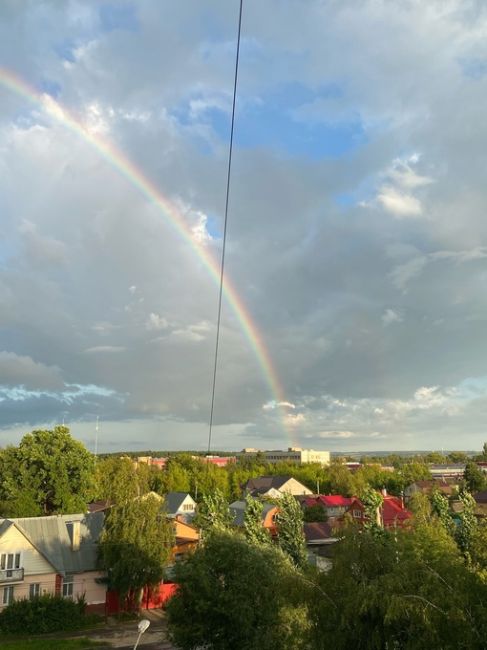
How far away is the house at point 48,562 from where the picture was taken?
36594mm

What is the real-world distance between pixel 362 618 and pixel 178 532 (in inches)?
1598

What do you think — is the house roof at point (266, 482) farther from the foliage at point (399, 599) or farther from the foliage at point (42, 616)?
the foliage at point (399, 599)

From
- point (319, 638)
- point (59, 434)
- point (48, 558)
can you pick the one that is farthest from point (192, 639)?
point (59, 434)

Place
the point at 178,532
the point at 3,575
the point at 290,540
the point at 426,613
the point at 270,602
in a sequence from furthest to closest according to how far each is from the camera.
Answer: the point at 178,532
the point at 290,540
the point at 3,575
the point at 270,602
the point at 426,613

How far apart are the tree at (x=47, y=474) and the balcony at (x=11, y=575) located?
23.3m

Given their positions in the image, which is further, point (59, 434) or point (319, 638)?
point (59, 434)

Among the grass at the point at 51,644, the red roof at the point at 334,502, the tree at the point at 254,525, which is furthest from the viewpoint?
the red roof at the point at 334,502

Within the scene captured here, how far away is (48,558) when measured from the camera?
37812mm

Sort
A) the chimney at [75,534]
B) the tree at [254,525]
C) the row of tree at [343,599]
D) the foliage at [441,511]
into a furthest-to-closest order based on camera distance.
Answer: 1. the foliage at [441,511]
2. the chimney at [75,534]
3. the tree at [254,525]
4. the row of tree at [343,599]

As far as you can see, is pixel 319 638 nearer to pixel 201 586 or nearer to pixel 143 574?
pixel 201 586

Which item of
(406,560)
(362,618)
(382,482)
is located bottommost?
(382,482)

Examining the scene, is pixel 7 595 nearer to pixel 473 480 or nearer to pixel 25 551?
pixel 25 551

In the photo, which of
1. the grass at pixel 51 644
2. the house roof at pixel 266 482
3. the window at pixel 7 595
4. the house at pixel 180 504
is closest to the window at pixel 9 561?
the window at pixel 7 595

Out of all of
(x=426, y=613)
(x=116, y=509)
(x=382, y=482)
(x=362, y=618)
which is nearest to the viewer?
(x=426, y=613)
